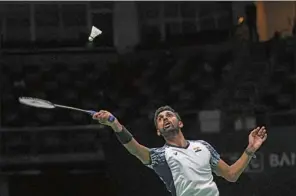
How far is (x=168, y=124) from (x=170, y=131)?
0.17 feet

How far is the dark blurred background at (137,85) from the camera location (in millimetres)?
7965

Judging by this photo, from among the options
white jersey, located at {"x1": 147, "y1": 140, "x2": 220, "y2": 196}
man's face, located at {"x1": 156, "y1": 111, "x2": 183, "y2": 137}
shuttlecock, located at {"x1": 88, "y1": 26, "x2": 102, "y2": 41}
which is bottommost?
white jersey, located at {"x1": 147, "y1": 140, "x2": 220, "y2": 196}

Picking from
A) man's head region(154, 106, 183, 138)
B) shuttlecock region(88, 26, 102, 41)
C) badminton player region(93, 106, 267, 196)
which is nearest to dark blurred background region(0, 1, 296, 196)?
shuttlecock region(88, 26, 102, 41)

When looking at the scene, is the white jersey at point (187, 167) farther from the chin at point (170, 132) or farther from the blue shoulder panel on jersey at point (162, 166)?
the chin at point (170, 132)

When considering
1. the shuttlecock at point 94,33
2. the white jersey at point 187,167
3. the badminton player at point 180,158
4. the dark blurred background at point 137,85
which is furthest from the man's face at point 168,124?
the shuttlecock at point 94,33

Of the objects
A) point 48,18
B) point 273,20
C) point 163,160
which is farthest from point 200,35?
point 163,160

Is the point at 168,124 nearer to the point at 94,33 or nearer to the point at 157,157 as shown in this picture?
the point at 157,157

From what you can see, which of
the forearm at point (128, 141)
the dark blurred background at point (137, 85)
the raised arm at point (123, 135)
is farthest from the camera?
the dark blurred background at point (137, 85)

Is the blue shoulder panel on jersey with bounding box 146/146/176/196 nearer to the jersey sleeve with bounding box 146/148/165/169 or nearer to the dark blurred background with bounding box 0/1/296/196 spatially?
the jersey sleeve with bounding box 146/148/165/169

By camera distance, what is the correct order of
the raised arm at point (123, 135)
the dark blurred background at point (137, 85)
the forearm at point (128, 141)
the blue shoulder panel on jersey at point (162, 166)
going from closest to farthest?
the raised arm at point (123, 135), the forearm at point (128, 141), the blue shoulder panel on jersey at point (162, 166), the dark blurred background at point (137, 85)

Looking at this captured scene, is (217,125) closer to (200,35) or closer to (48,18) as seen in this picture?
(200,35)

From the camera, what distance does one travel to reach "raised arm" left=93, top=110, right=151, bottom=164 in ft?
15.4

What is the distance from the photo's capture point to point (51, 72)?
800cm

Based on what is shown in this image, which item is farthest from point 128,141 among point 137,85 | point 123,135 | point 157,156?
point 137,85
